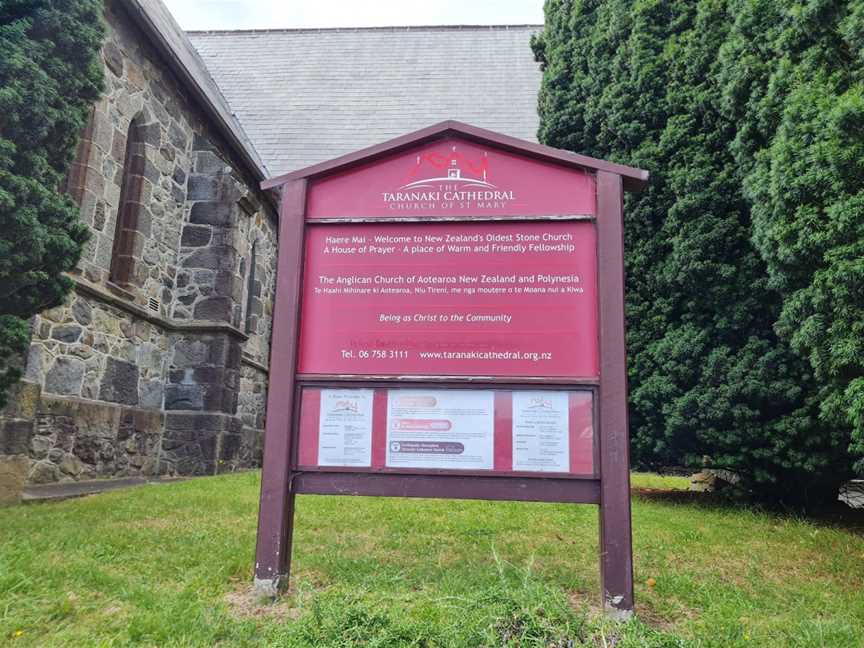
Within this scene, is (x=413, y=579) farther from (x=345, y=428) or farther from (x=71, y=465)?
(x=71, y=465)

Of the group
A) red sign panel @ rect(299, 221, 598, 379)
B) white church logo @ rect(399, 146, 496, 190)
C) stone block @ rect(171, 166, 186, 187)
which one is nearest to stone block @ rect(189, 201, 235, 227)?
stone block @ rect(171, 166, 186, 187)

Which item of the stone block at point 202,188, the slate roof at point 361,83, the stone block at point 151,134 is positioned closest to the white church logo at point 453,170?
the stone block at point 151,134

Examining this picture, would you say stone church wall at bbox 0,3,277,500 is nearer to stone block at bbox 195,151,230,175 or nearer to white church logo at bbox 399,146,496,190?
stone block at bbox 195,151,230,175

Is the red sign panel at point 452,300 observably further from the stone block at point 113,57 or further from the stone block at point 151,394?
the stone block at point 151,394

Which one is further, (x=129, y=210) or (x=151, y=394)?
(x=151, y=394)

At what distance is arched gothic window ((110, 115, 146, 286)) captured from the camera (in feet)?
28.8

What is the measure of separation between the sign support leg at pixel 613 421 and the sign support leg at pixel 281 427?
1629 mm

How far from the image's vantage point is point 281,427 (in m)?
3.42

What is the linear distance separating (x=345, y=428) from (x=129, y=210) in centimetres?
701

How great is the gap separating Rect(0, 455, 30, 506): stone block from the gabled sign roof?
3717mm

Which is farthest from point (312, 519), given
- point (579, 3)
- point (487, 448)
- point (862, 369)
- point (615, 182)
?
point (579, 3)

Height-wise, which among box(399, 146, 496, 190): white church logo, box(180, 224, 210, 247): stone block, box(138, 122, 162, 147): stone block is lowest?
box(399, 146, 496, 190): white church logo

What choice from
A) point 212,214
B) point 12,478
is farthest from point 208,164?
point 12,478

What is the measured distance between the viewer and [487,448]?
3.32 m
